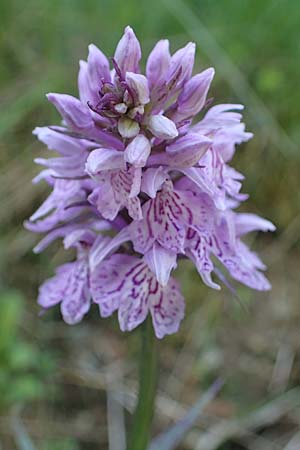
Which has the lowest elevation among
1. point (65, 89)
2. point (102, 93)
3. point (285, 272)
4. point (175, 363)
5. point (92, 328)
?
point (285, 272)

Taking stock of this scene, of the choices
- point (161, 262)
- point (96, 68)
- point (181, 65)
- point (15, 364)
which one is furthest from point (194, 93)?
point (15, 364)

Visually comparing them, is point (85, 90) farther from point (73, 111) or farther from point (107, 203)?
point (107, 203)

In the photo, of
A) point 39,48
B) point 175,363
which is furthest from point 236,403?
point 39,48

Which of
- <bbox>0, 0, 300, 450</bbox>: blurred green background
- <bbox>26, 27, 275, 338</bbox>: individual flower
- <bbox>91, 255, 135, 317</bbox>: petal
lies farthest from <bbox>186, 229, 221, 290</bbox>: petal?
<bbox>0, 0, 300, 450</bbox>: blurred green background

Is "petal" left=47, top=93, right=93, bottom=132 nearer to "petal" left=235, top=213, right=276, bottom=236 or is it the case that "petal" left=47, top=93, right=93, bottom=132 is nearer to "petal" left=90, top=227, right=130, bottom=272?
"petal" left=90, top=227, right=130, bottom=272

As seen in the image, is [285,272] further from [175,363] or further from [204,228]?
[204,228]

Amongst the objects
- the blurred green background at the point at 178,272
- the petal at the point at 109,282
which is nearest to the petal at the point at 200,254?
the petal at the point at 109,282

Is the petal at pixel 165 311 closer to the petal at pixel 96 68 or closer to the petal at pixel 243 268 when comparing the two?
the petal at pixel 243 268
